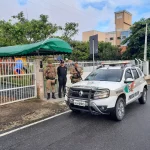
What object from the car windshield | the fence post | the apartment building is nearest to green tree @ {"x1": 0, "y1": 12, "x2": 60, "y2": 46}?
the fence post

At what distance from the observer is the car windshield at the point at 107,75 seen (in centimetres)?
621

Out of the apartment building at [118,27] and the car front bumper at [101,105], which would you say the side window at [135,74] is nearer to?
the car front bumper at [101,105]

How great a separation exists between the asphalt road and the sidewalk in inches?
24.8

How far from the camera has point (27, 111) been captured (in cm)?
657

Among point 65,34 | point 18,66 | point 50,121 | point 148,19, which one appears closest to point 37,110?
point 50,121

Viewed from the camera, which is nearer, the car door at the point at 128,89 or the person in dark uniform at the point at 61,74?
the car door at the point at 128,89

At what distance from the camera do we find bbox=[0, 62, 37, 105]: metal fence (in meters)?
7.43

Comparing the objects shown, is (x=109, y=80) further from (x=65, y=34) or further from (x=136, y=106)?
(x=65, y=34)

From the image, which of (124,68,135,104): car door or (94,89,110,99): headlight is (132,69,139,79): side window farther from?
(94,89,110,99): headlight

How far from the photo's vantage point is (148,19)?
957 inches

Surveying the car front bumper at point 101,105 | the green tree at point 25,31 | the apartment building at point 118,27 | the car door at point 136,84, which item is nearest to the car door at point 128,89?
the car door at point 136,84

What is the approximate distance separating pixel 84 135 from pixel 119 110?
1.65 meters

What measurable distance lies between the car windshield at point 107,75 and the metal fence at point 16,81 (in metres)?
3.17

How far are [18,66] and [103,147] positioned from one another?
5351 mm
